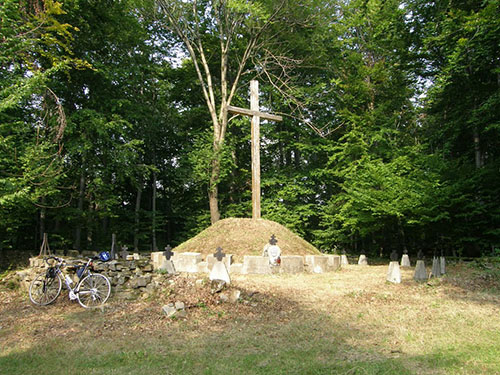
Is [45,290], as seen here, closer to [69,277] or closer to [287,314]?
[69,277]

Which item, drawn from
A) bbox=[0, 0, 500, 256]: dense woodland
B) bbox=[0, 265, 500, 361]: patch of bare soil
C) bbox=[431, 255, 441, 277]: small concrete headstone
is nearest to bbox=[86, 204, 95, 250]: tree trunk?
bbox=[0, 0, 500, 256]: dense woodland

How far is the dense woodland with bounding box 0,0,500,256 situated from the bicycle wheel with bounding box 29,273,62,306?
10.6 feet

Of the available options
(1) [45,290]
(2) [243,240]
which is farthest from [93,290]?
(2) [243,240]

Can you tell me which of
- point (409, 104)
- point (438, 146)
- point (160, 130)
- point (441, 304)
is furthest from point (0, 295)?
point (409, 104)

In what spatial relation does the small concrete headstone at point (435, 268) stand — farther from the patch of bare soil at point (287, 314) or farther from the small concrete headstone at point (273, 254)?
the small concrete headstone at point (273, 254)

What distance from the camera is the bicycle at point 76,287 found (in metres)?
6.63

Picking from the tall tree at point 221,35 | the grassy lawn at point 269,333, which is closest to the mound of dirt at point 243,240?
the grassy lawn at point 269,333

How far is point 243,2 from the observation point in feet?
50.9

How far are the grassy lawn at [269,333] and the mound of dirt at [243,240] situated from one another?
377 centimetres

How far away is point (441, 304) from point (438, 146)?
13.1m

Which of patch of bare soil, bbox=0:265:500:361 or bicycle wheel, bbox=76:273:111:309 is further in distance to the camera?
bicycle wheel, bbox=76:273:111:309

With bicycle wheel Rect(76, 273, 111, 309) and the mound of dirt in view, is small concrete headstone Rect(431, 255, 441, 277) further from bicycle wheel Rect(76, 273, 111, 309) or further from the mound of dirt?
bicycle wheel Rect(76, 273, 111, 309)

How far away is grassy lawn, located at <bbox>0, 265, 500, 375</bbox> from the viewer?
12.6ft

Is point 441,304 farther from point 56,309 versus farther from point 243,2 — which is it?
point 243,2
